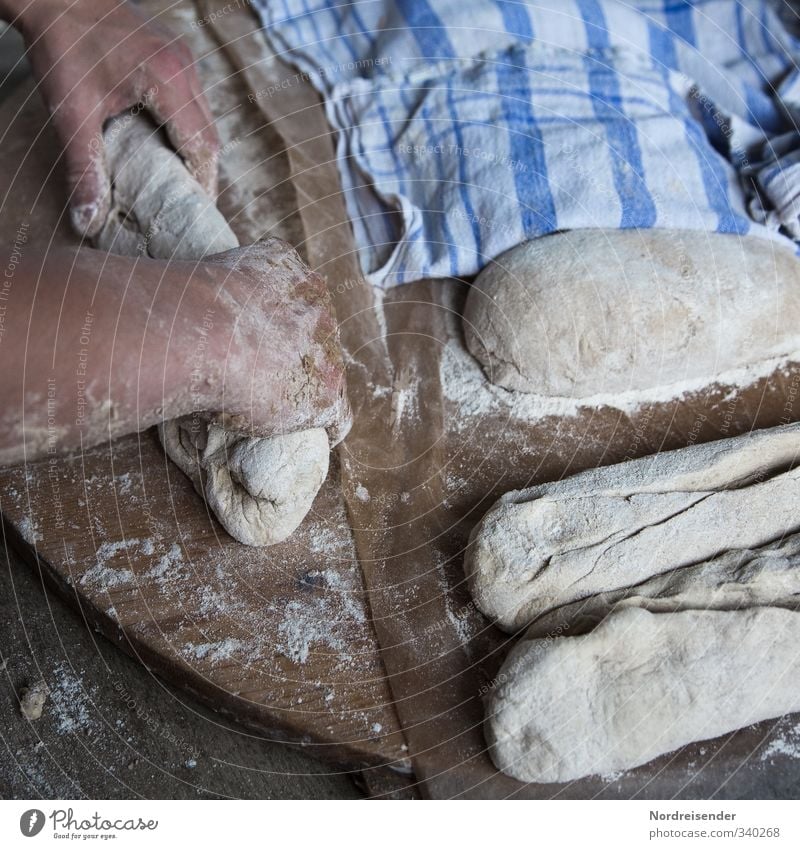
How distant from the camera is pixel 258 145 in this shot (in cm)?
119

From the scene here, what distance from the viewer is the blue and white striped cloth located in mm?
1059

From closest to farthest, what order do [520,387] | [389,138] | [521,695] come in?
[521,695]
[520,387]
[389,138]

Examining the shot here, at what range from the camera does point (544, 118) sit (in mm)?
1110

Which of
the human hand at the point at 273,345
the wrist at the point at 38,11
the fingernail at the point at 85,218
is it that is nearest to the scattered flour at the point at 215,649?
the human hand at the point at 273,345

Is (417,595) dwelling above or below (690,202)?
below

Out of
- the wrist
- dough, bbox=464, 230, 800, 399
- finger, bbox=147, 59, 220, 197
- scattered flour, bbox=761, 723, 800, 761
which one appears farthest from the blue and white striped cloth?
scattered flour, bbox=761, 723, 800, 761

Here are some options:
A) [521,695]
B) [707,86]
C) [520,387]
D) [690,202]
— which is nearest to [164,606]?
[521,695]

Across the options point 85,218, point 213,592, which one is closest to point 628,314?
point 213,592

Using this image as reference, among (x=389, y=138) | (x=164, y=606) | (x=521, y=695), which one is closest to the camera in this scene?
(x=521, y=695)

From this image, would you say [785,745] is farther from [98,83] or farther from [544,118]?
[98,83]

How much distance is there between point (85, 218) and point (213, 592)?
0.52 meters
